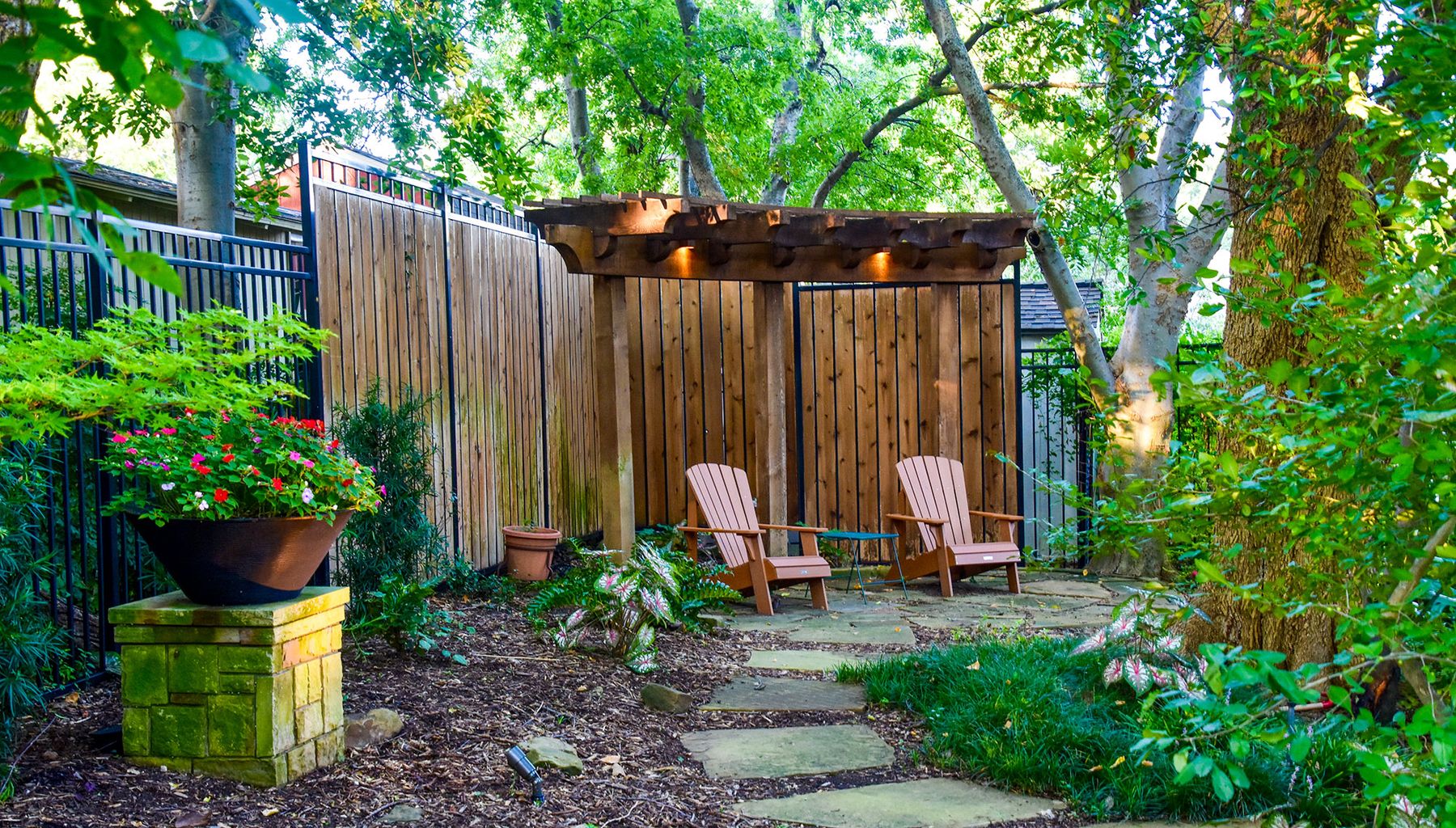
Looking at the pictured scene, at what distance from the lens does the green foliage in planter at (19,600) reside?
273 centimetres

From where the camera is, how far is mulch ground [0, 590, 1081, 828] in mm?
2738

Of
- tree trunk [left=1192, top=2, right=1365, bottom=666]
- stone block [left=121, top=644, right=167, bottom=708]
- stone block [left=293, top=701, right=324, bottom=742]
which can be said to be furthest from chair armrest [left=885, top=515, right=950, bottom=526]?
stone block [left=121, top=644, right=167, bottom=708]

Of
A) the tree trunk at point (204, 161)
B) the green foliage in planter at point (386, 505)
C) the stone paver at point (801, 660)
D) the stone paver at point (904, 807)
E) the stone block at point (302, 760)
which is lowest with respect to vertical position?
the stone paver at point (904, 807)

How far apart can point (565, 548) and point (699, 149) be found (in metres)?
4.96

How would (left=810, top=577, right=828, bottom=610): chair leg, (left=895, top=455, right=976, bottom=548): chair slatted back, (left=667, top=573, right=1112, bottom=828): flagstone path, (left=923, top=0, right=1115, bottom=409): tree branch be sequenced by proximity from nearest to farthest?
(left=667, top=573, right=1112, bottom=828): flagstone path < (left=810, top=577, right=828, bottom=610): chair leg < (left=895, top=455, right=976, bottom=548): chair slatted back < (left=923, top=0, right=1115, bottom=409): tree branch

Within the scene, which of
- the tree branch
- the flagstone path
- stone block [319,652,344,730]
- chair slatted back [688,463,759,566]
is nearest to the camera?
the flagstone path

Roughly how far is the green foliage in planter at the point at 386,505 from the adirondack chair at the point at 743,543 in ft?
5.25

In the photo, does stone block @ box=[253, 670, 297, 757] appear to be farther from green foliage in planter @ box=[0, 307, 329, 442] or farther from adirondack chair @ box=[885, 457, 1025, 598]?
adirondack chair @ box=[885, 457, 1025, 598]

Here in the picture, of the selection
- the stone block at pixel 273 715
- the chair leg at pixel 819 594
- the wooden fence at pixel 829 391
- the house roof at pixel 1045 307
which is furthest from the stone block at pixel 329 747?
the house roof at pixel 1045 307

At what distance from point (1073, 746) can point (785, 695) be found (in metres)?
1.24

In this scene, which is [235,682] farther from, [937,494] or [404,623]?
[937,494]

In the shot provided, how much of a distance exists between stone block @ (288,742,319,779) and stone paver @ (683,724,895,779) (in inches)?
45.6

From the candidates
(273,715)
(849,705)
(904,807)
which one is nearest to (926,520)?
(849,705)

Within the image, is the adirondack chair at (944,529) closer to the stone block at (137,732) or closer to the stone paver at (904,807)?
the stone paver at (904,807)
